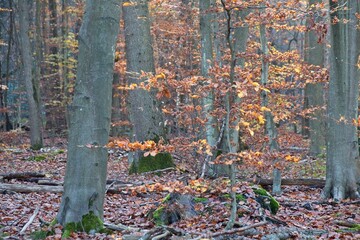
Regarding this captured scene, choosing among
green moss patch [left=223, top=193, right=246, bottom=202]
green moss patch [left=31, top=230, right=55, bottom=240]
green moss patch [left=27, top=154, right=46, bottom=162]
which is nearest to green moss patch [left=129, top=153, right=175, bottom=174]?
green moss patch [left=27, top=154, right=46, bottom=162]

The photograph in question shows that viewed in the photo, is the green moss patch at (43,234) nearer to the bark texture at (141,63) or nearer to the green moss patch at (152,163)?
the green moss patch at (152,163)

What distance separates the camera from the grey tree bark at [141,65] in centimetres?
1406

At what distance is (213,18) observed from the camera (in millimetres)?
13828

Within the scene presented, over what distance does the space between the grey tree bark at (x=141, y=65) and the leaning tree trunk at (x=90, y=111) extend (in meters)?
6.95

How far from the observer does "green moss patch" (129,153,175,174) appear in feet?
46.6

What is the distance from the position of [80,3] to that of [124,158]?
10.7 meters

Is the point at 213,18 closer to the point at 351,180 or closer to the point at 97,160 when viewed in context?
the point at 351,180

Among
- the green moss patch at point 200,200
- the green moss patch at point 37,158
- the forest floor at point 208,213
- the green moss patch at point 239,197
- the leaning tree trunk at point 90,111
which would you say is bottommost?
the forest floor at point 208,213

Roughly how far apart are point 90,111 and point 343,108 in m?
6.11

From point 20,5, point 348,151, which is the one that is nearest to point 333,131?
point 348,151

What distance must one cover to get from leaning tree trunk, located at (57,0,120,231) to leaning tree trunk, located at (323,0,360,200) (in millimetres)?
5624

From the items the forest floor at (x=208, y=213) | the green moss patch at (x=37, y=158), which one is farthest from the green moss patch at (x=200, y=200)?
the green moss patch at (x=37, y=158)

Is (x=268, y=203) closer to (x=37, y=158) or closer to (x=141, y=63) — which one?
(x=141, y=63)

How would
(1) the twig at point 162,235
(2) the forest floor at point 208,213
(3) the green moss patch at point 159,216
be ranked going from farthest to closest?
(3) the green moss patch at point 159,216, (2) the forest floor at point 208,213, (1) the twig at point 162,235
